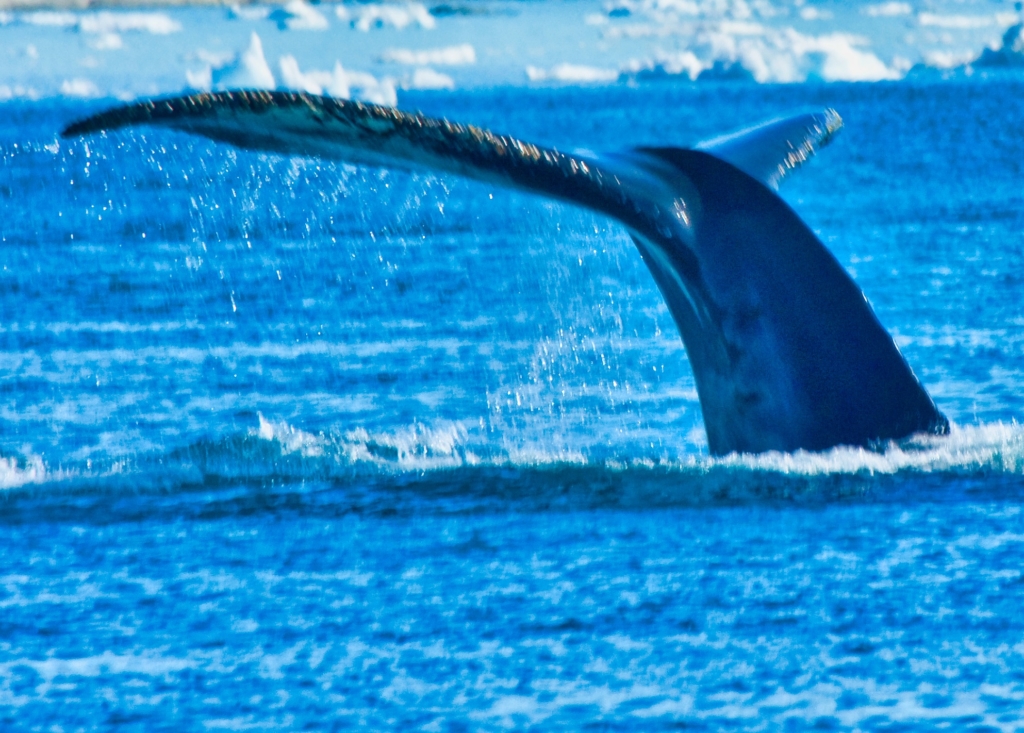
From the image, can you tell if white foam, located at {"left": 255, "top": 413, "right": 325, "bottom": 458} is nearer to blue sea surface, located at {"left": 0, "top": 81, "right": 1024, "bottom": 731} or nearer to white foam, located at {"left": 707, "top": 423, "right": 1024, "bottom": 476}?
blue sea surface, located at {"left": 0, "top": 81, "right": 1024, "bottom": 731}

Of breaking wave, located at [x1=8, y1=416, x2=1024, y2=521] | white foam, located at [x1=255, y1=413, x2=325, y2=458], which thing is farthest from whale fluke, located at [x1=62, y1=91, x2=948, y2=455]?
white foam, located at [x1=255, y1=413, x2=325, y2=458]

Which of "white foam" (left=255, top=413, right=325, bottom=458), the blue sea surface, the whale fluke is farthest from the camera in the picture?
"white foam" (left=255, top=413, right=325, bottom=458)

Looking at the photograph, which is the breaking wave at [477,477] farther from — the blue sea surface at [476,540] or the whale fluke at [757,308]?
the whale fluke at [757,308]

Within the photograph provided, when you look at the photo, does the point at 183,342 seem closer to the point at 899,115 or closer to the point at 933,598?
the point at 933,598

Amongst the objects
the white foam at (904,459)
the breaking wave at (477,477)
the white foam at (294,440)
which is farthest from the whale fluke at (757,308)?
the white foam at (294,440)

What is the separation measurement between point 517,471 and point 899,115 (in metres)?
129

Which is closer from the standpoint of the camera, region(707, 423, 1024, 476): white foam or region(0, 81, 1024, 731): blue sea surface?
region(0, 81, 1024, 731): blue sea surface

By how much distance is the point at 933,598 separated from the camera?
25.6 feet

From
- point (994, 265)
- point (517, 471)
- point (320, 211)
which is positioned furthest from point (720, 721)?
point (320, 211)

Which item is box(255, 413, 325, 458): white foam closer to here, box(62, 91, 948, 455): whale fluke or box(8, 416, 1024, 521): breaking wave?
box(8, 416, 1024, 521): breaking wave

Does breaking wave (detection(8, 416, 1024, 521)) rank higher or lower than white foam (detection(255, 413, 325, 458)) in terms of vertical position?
lower

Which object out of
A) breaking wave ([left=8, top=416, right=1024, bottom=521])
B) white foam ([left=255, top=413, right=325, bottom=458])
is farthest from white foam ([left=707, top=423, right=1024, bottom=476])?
white foam ([left=255, top=413, right=325, bottom=458])

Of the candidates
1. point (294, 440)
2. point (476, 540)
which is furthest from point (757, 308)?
point (294, 440)

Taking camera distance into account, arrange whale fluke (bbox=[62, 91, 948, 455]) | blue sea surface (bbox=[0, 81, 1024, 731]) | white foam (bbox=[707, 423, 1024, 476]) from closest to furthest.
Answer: blue sea surface (bbox=[0, 81, 1024, 731]) < whale fluke (bbox=[62, 91, 948, 455]) < white foam (bbox=[707, 423, 1024, 476])
